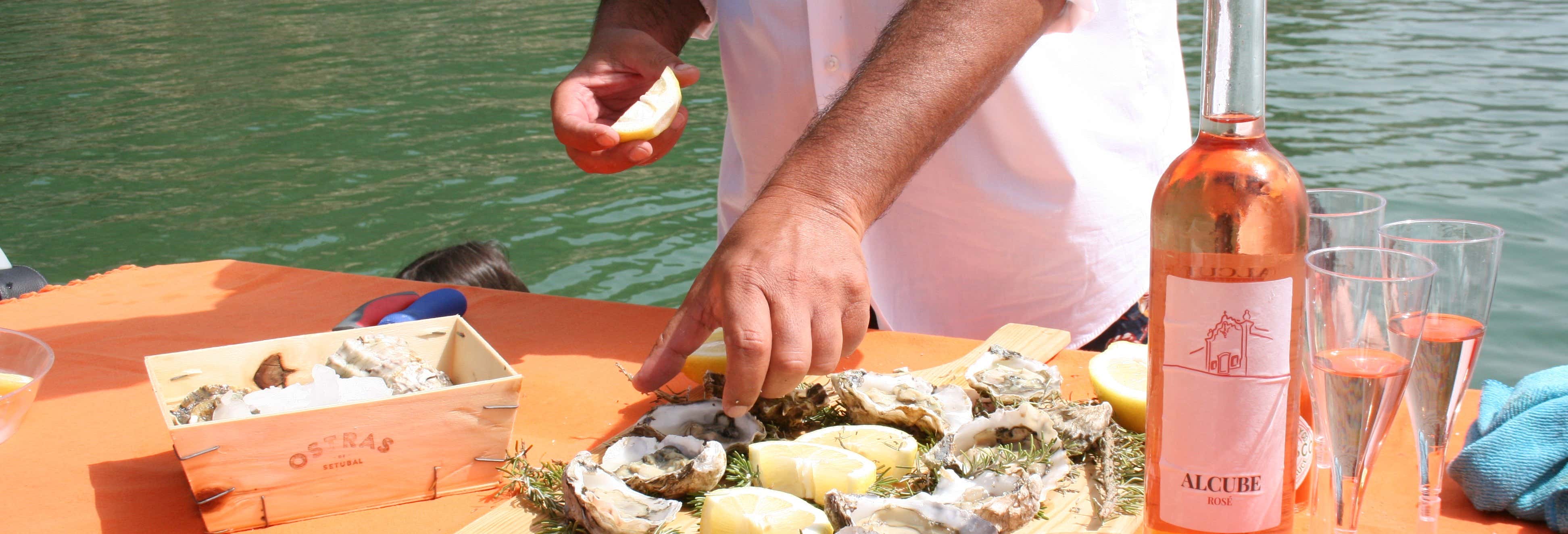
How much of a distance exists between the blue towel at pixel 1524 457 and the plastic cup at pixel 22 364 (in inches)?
73.0

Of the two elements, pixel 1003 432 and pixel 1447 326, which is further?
pixel 1003 432

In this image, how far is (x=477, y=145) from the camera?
863cm

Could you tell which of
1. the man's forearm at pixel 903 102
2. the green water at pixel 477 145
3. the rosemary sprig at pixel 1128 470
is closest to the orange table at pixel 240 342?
the rosemary sprig at pixel 1128 470

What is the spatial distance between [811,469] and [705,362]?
0.36 metres

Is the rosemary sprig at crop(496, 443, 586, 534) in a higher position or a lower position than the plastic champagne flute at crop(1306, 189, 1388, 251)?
lower

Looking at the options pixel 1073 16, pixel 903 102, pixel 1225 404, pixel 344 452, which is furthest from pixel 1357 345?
pixel 344 452

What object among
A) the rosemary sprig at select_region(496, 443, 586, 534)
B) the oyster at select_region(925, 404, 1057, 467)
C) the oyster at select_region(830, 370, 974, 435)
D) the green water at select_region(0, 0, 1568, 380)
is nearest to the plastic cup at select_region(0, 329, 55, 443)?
the rosemary sprig at select_region(496, 443, 586, 534)

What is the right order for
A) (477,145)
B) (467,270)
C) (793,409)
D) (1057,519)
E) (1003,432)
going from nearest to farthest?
(1057,519), (1003,432), (793,409), (467,270), (477,145)

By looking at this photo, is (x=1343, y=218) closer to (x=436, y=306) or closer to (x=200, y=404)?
(x=200, y=404)

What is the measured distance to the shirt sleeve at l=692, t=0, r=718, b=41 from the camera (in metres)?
2.23

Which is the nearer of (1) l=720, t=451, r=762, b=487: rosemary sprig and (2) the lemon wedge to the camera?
(1) l=720, t=451, r=762, b=487: rosemary sprig

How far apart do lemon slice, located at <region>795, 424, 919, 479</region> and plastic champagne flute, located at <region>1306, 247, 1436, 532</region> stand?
47 centimetres

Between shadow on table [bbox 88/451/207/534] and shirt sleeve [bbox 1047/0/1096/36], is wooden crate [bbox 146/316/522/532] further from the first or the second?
shirt sleeve [bbox 1047/0/1096/36]

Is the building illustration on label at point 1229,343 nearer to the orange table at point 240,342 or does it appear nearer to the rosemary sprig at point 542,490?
the orange table at point 240,342
